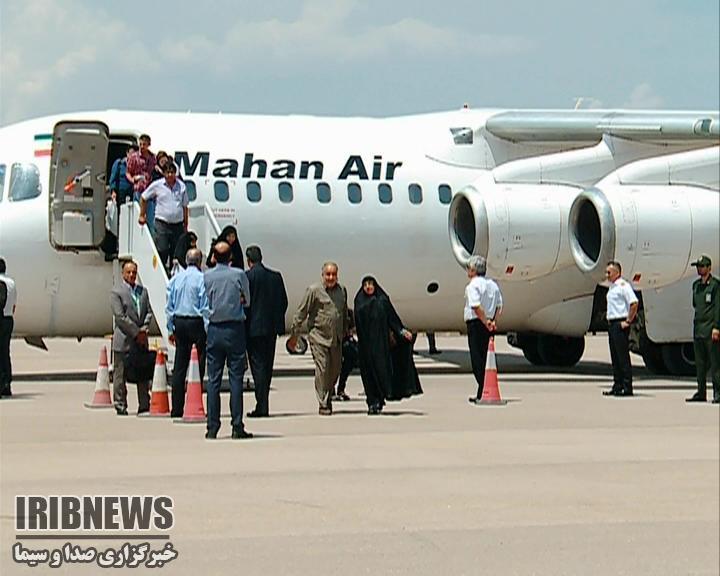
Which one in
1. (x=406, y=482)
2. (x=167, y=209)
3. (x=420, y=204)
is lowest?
(x=406, y=482)

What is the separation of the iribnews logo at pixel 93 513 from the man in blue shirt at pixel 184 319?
4.83 m

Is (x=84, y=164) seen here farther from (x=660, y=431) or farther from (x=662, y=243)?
(x=660, y=431)

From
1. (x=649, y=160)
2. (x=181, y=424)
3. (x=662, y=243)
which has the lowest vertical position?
(x=181, y=424)

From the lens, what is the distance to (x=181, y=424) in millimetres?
12695

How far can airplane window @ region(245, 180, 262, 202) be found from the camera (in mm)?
17859

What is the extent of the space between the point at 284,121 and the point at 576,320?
505cm

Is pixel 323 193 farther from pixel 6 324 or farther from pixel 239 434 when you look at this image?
pixel 239 434

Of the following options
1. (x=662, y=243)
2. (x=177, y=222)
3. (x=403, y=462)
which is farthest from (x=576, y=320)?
(x=403, y=462)

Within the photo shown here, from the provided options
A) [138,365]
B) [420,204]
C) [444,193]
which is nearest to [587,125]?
[444,193]

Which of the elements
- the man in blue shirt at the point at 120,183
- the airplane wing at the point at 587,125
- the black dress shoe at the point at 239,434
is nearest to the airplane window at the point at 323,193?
the man in blue shirt at the point at 120,183

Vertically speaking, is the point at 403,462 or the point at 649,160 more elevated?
the point at 649,160

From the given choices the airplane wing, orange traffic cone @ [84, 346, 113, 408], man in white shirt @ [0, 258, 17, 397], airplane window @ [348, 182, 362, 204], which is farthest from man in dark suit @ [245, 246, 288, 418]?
the airplane wing

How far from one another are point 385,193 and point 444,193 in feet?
2.91

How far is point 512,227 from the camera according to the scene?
1798 centimetres
